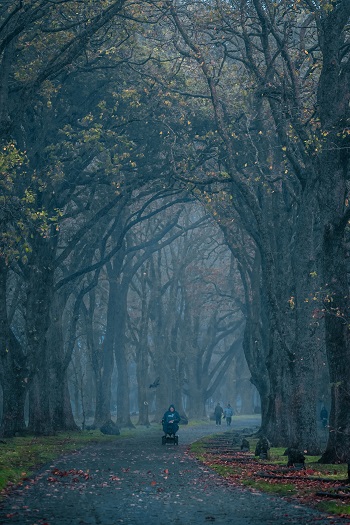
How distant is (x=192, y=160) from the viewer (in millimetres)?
33094

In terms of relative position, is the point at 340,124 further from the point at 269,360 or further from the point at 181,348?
the point at 181,348

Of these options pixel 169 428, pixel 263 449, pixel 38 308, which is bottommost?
pixel 263 449

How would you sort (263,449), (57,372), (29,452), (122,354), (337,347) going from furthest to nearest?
(122,354), (57,372), (29,452), (263,449), (337,347)

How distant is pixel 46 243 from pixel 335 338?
16856 mm

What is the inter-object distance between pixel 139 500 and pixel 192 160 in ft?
67.0

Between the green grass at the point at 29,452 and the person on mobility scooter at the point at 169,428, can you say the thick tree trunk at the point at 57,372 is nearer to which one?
the green grass at the point at 29,452

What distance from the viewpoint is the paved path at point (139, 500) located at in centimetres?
1182

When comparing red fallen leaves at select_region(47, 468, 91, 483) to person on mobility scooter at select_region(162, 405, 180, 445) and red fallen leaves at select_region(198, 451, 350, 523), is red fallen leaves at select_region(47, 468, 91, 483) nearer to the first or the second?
red fallen leaves at select_region(198, 451, 350, 523)

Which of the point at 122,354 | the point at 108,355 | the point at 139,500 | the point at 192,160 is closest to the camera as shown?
the point at 139,500

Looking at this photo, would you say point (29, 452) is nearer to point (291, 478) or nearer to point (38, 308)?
point (291, 478)

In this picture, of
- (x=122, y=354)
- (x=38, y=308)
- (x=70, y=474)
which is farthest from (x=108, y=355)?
(x=70, y=474)

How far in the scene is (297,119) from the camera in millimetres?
22844

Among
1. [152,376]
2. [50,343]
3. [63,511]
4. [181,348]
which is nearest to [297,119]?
[63,511]

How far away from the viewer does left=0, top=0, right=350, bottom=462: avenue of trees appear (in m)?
21.6
